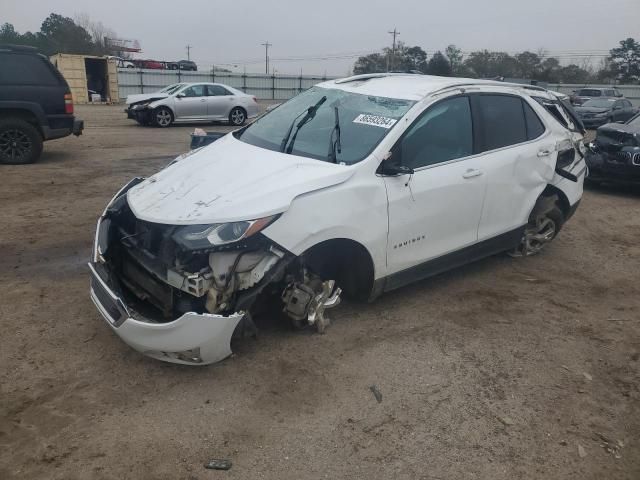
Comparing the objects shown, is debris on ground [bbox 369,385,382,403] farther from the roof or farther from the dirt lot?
the roof

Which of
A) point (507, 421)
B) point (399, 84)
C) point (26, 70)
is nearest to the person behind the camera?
point (507, 421)

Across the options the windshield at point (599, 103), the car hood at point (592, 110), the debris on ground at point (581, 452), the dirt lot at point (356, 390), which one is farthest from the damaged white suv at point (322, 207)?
the windshield at point (599, 103)

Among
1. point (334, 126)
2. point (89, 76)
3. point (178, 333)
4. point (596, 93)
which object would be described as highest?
point (89, 76)

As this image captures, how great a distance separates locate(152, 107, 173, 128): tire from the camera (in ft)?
56.3

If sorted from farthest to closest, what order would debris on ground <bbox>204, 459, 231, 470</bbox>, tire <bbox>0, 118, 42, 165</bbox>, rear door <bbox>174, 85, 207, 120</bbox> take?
rear door <bbox>174, 85, 207, 120</bbox> → tire <bbox>0, 118, 42, 165</bbox> → debris on ground <bbox>204, 459, 231, 470</bbox>

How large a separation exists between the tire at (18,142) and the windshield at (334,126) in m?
6.64

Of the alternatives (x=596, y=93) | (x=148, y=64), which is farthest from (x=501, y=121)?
(x=148, y=64)

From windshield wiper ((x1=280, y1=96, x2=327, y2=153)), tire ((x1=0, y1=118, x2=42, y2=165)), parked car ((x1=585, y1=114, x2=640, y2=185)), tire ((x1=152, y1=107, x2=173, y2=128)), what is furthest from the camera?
tire ((x1=152, y1=107, x2=173, y2=128))

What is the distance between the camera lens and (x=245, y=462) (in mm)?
2670

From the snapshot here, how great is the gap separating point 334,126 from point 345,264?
1085 millimetres

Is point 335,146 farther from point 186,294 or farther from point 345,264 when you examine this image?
point 186,294

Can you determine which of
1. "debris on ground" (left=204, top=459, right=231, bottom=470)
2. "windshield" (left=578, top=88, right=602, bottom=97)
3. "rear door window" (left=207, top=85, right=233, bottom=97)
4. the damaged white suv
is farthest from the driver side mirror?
"windshield" (left=578, top=88, right=602, bottom=97)

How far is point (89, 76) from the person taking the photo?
30.6m

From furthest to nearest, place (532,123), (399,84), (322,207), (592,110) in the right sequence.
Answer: (592,110), (532,123), (399,84), (322,207)
